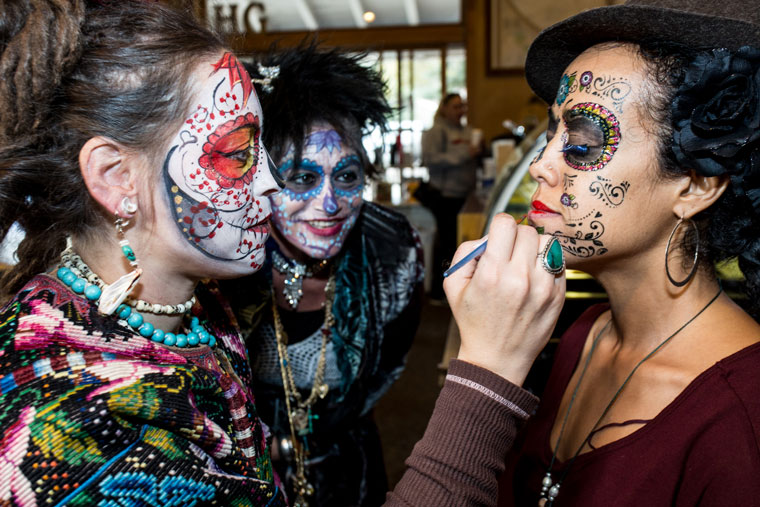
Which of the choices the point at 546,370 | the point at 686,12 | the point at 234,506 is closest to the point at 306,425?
the point at 546,370

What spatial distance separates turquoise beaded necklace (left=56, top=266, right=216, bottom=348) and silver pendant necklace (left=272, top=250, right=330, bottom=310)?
679mm

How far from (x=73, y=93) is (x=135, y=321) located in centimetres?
33

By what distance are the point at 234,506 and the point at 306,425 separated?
0.85 m

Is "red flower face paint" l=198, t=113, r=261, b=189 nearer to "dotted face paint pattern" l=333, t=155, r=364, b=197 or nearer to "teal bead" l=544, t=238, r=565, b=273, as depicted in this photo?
"teal bead" l=544, t=238, r=565, b=273

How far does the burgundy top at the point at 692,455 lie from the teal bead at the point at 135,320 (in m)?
0.76

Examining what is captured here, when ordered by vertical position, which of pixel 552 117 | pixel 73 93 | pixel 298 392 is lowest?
pixel 298 392

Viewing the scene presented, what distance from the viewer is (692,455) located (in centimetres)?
92

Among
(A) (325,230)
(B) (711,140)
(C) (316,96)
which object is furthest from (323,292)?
(B) (711,140)

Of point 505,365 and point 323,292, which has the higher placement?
point 505,365

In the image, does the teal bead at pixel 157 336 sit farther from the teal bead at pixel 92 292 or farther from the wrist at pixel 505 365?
the wrist at pixel 505 365

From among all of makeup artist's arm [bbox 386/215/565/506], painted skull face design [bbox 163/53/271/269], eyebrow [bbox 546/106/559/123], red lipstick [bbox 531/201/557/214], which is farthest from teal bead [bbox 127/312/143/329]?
eyebrow [bbox 546/106/559/123]

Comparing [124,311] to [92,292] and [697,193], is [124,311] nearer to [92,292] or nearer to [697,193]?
[92,292]

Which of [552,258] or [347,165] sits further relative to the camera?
[347,165]

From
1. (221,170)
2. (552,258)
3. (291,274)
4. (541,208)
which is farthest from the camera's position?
(291,274)
